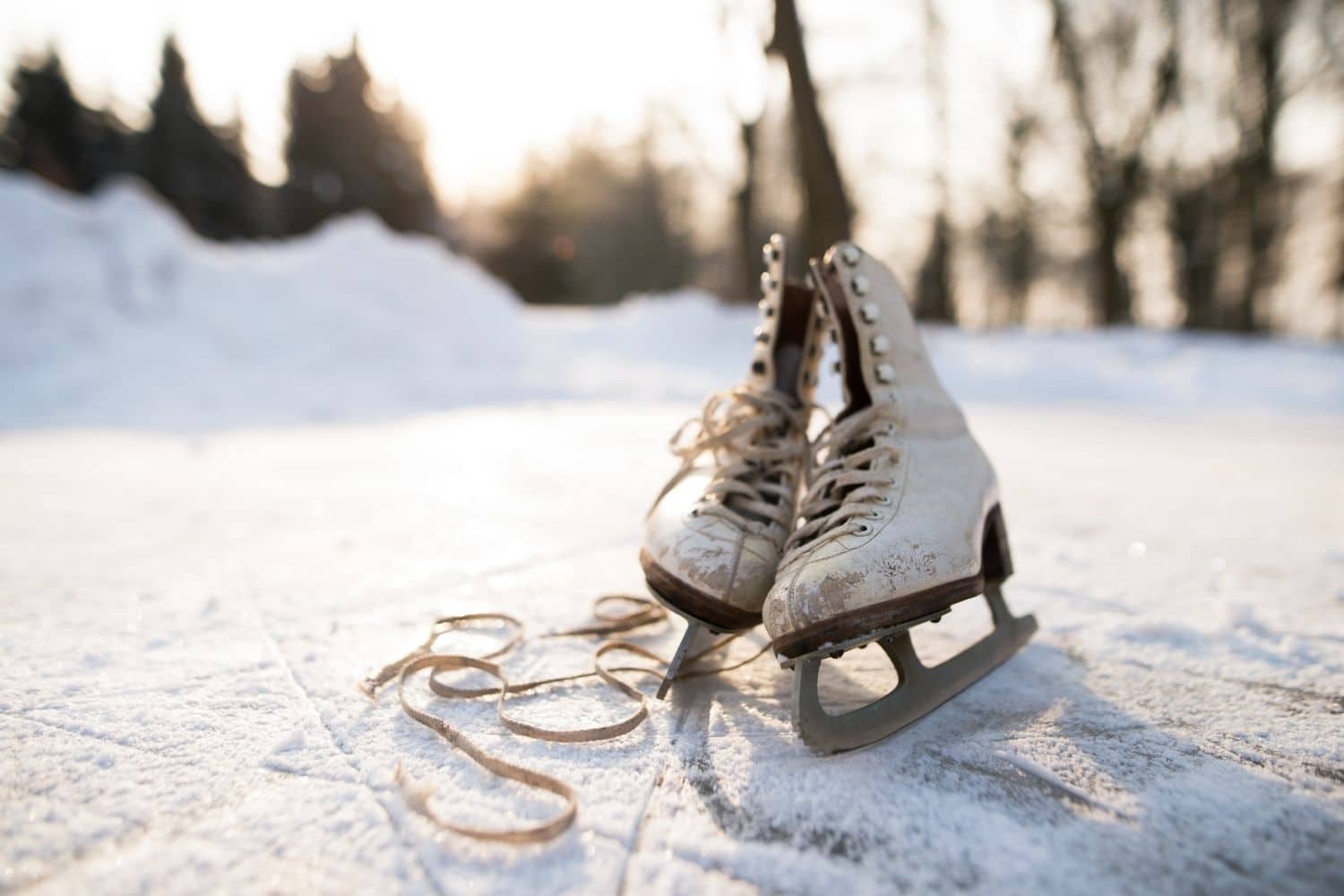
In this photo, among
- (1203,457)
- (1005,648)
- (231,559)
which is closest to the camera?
(1005,648)

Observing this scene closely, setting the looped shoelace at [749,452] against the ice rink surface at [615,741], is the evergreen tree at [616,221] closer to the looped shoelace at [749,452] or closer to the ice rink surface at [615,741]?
the ice rink surface at [615,741]

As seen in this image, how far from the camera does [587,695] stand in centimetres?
117

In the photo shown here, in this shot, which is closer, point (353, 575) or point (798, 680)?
point (798, 680)

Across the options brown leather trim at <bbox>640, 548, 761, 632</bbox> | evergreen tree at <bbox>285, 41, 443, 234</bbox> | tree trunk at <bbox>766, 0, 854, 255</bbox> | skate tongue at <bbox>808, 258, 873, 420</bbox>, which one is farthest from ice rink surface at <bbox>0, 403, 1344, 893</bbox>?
evergreen tree at <bbox>285, 41, 443, 234</bbox>

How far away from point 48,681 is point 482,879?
86 centimetres

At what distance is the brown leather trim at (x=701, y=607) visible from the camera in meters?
1.16

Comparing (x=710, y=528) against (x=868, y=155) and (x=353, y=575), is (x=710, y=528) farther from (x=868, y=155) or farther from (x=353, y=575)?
(x=868, y=155)

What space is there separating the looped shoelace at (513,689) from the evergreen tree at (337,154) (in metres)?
24.2

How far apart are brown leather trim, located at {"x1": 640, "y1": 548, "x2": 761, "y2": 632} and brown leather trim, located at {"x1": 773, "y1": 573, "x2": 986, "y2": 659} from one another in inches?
4.6

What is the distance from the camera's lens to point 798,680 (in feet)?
3.36

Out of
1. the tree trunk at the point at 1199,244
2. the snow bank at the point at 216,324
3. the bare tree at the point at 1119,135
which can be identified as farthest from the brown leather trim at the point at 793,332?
the tree trunk at the point at 1199,244

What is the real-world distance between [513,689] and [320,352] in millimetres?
5840

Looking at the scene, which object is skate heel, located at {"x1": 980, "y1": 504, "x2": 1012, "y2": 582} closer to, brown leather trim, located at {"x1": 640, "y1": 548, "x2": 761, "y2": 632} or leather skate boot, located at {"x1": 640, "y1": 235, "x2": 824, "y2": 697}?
leather skate boot, located at {"x1": 640, "y1": 235, "x2": 824, "y2": 697}

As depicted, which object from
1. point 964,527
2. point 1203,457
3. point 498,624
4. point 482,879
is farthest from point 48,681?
point 1203,457
